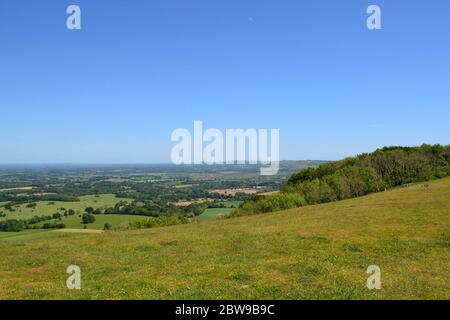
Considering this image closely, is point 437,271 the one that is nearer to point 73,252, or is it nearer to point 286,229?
point 286,229

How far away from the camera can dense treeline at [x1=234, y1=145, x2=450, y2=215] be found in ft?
297

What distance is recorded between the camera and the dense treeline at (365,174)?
90.5 metres

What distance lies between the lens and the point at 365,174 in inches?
3792

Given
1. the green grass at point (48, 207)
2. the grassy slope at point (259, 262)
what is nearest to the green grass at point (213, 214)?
the green grass at point (48, 207)

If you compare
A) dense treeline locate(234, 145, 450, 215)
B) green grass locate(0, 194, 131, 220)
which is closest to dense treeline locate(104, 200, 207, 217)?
green grass locate(0, 194, 131, 220)

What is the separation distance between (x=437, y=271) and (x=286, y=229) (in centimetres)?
1625

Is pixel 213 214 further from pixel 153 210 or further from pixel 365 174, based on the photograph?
pixel 365 174

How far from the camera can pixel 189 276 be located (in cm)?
1983

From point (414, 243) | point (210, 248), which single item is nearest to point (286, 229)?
point (210, 248)

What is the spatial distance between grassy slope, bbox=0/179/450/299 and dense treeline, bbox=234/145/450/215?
5013cm

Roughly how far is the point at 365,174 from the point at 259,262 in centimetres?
8079

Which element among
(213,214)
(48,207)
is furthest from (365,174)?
(48,207)

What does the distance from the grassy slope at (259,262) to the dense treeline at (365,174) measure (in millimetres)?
50129

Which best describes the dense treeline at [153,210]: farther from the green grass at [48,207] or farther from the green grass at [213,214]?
the green grass at [48,207]
